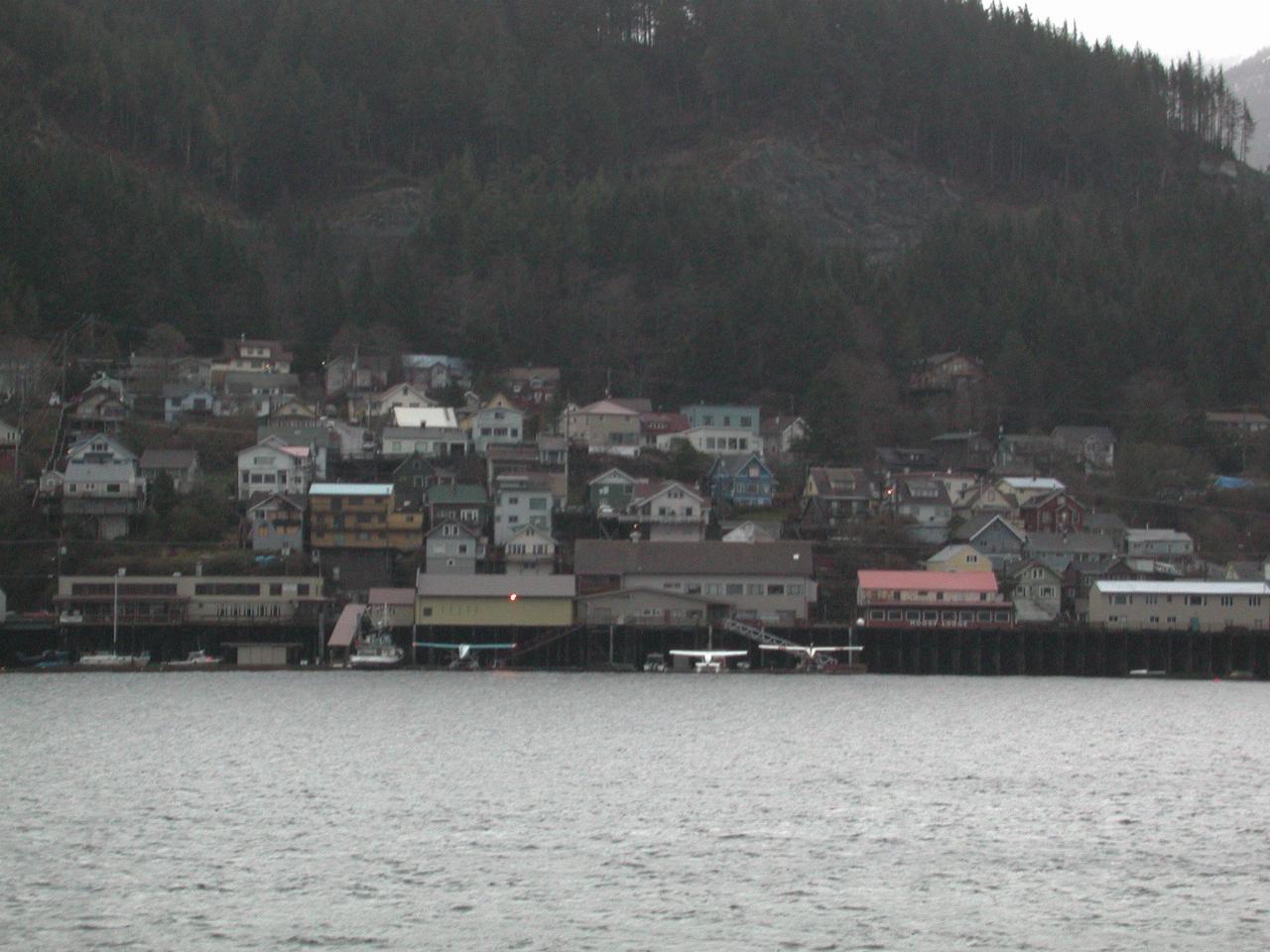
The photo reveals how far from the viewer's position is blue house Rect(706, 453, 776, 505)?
302 feet

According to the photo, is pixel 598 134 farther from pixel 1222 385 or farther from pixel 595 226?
pixel 1222 385

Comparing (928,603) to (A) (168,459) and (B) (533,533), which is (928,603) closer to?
(B) (533,533)

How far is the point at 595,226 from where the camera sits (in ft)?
403

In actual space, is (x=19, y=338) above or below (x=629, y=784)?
above

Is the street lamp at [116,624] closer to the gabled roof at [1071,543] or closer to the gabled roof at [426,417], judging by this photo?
the gabled roof at [426,417]

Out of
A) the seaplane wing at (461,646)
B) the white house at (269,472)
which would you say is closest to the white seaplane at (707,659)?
the seaplane wing at (461,646)

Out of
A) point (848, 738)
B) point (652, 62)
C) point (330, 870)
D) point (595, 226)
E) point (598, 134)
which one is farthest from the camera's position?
point (652, 62)

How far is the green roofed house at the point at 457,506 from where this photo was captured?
83.9m

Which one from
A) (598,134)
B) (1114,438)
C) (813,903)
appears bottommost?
(813,903)

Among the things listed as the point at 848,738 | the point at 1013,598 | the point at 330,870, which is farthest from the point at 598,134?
the point at 330,870

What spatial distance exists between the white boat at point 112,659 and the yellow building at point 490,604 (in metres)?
10.2

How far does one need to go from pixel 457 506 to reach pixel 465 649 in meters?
10.9

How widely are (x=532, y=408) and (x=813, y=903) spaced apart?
245 feet

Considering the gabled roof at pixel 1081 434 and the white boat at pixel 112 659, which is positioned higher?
the gabled roof at pixel 1081 434
